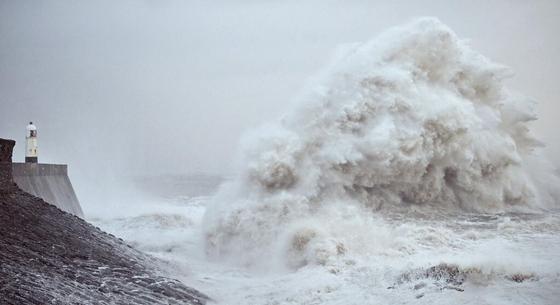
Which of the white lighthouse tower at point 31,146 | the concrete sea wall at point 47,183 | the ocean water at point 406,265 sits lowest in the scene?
the ocean water at point 406,265

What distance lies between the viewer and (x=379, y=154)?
10.6m

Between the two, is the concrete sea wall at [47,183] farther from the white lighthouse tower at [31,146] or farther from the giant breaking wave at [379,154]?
the giant breaking wave at [379,154]

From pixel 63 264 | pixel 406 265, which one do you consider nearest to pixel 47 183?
pixel 63 264

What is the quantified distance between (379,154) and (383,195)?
861 millimetres

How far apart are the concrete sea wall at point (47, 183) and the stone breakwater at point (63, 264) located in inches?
57.1

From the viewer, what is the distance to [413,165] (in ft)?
35.9

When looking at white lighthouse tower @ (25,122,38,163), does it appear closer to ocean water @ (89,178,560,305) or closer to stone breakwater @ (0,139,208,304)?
ocean water @ (89,178,560,305)

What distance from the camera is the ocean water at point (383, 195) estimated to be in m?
7.30

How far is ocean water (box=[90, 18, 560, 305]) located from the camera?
7297 millimetres

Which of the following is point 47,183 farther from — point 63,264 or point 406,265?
point 406,265

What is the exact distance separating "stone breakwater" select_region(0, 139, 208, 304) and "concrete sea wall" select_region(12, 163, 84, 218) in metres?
1.45

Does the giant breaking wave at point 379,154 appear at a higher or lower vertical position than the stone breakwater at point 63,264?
higher

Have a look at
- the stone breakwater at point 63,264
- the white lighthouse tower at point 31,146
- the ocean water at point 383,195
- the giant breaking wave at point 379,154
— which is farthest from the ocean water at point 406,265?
the white lighthouse tower at point 31,146

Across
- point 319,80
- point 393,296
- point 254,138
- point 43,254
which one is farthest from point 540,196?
point 43,254
